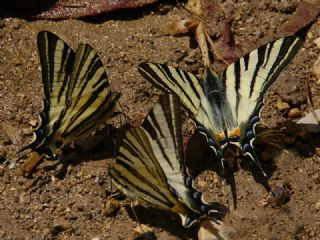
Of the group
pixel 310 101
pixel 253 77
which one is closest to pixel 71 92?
pixel 253 77

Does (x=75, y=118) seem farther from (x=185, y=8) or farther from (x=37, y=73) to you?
(x=185, y=8)

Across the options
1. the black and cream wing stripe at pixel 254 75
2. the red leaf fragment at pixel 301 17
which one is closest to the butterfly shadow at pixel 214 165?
the black and cream wing stripe at pixel 254 75

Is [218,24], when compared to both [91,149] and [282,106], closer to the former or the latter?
[282,106]

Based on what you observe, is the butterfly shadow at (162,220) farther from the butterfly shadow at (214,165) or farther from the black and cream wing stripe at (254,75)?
the black and cream wing stripe at (254,75)

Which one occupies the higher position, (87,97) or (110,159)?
(87,97)

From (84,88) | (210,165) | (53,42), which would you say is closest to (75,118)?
(84,88)

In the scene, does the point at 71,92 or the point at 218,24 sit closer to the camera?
the point at 71,92
